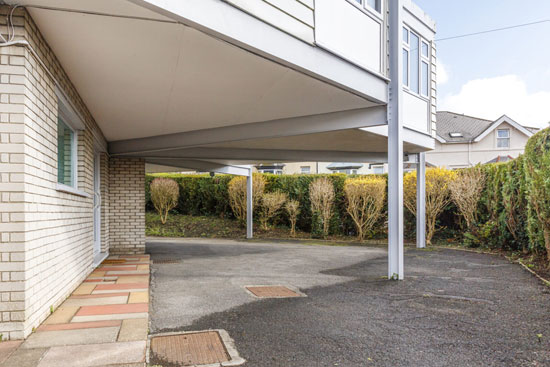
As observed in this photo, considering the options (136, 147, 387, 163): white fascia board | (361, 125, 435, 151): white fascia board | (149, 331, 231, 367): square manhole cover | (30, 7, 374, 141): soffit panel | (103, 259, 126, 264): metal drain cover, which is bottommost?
(103, 259, 126, 264): metal drain cover

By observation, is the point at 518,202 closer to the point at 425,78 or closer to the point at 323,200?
the point at 425,78

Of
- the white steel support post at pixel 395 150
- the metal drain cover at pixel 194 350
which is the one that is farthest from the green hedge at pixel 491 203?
the metal drain cover at pixel 194 350

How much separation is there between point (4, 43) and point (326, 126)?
188 inches

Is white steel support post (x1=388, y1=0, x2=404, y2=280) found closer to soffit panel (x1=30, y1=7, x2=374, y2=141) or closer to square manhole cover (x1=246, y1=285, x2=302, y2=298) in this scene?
soffit panel (x1=30, y1=7, x2=374, y2=141)

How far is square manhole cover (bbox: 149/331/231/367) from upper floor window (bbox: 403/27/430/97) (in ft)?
24.6

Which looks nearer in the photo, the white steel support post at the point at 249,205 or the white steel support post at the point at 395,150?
the white steel support post at the point at 395,150

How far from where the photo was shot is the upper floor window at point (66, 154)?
505cm

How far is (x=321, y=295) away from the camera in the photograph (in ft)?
17.4

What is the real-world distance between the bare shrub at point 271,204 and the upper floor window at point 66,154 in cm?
1051

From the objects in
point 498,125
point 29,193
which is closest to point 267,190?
point 29,193

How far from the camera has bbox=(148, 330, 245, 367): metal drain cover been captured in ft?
9.68

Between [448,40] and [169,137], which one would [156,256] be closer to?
[169,137]

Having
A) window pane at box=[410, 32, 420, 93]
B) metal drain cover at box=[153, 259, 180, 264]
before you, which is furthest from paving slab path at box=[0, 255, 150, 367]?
window pane at box=[410, 32, 420, 93]

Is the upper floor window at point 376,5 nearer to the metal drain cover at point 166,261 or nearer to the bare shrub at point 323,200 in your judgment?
the metal drain cover at point 166,261
